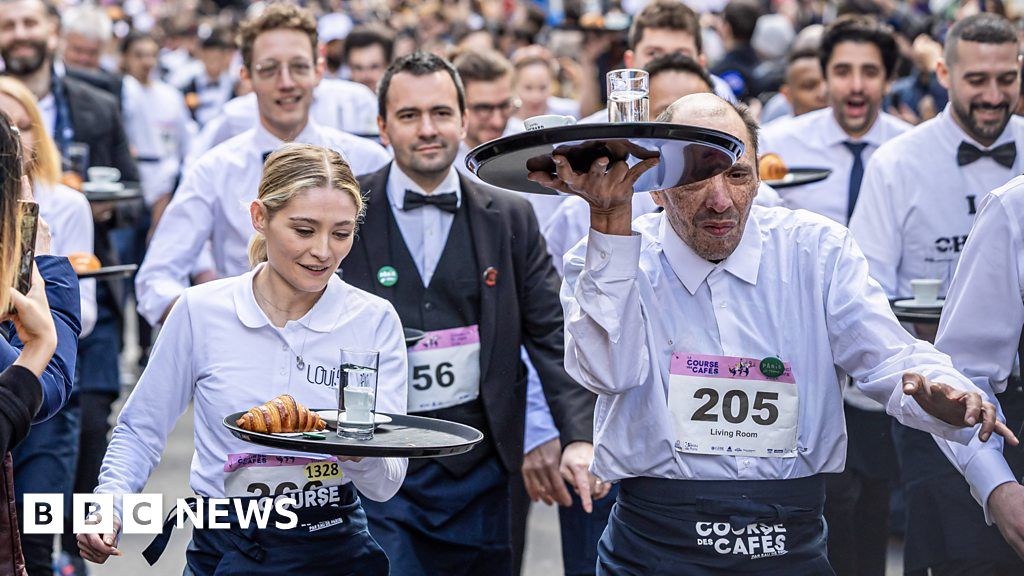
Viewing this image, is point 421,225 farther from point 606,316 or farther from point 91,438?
point 91,438

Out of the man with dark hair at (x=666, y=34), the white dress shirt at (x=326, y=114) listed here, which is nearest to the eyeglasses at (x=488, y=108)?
the man with dark hair at (x=666, y=34)

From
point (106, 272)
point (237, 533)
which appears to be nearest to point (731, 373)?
point (237, 533)

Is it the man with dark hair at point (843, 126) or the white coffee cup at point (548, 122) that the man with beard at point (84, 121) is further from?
the white coffee cup at point (548, 122)

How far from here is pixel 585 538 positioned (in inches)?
228

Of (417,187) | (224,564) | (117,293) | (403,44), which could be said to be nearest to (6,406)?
(224,564)

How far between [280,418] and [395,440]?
0.28 metres

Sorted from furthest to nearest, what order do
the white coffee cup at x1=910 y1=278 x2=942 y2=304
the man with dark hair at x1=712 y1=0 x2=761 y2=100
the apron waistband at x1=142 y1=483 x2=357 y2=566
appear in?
the man with dark hair at x1=712 y1=0 x2=761 y2=100 → the white coffee cup at x1=910 y1=278 x2=942 y2=304 → the apron waistband at x1=142 y1=483 x2=357 y2=566

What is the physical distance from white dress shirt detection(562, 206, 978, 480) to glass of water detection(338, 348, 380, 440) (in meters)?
0.50

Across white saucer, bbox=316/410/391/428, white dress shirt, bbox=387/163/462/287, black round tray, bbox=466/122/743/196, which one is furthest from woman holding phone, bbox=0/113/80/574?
white dress shirt, bbox=387/163/462/287

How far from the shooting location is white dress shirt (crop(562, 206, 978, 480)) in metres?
3.58

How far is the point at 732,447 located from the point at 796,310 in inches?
15.5

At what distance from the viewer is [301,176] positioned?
13.3ft

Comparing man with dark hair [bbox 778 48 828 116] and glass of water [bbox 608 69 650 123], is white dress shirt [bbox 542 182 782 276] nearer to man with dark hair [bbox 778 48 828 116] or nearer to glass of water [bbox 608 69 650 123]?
glass of water [bbox 608 69 650 123]

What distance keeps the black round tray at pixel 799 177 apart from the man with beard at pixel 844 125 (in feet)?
1.30
